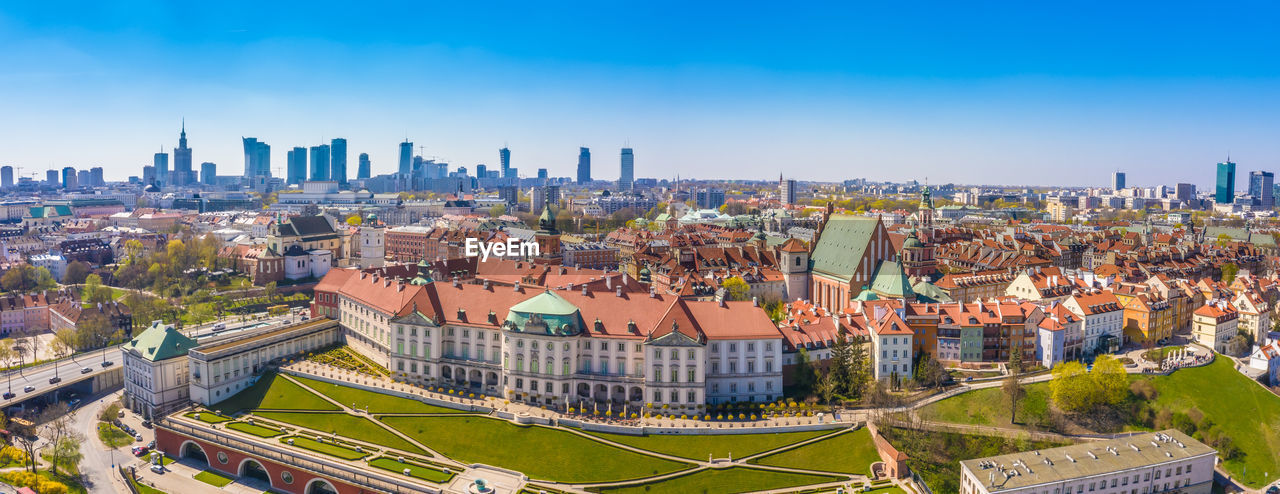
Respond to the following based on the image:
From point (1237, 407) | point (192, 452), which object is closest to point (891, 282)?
point (1237, 407)

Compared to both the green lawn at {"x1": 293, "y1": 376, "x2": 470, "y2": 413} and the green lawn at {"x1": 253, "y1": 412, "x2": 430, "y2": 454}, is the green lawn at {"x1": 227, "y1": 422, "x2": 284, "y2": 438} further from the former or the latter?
the green lawn at {"x1": 293, "y1": 376, "x2": 470, "y2": 413}

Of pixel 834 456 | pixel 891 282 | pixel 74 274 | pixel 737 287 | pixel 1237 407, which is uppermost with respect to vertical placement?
pixel 891 282

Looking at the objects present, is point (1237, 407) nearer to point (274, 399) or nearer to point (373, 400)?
point (373, 400)

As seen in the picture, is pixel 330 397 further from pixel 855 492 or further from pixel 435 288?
pixel 855 492

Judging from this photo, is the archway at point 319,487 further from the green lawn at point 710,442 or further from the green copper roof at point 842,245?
the green copper roof at point 842,245

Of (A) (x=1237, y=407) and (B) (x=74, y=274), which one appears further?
(B) (x=74, y=274)

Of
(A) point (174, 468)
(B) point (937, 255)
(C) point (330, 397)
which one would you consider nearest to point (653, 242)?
(B) point (937, 255)
